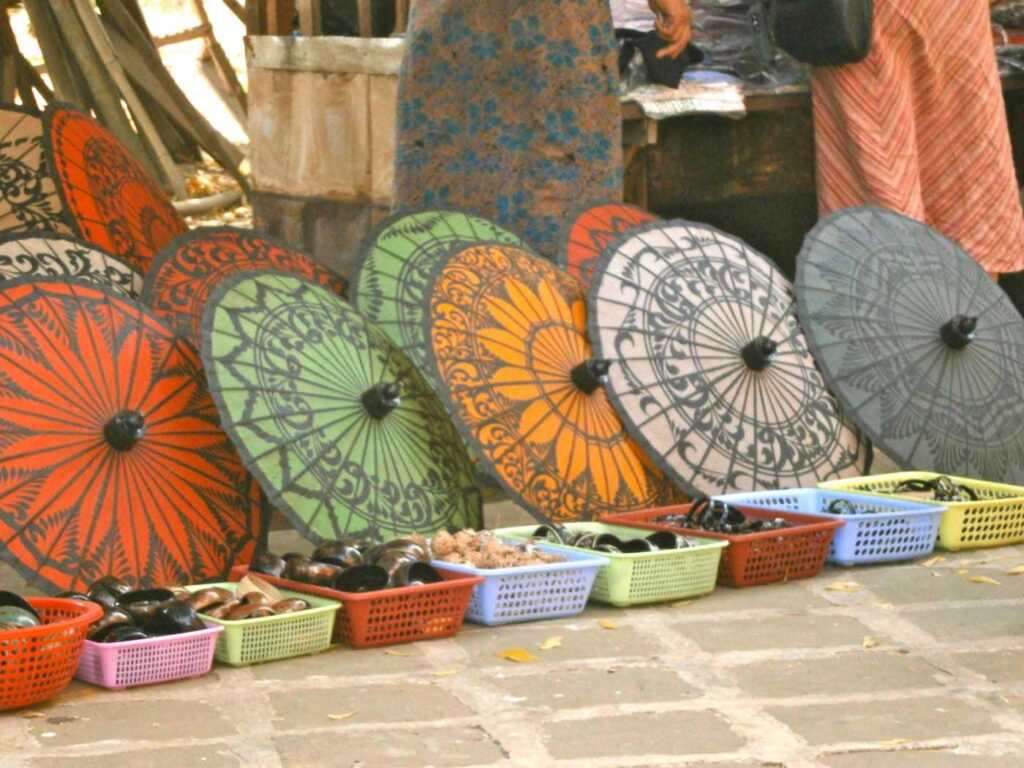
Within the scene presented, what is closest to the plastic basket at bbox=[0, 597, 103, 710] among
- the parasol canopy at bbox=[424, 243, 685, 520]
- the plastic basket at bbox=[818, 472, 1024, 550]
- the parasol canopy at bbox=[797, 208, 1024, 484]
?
the parasol canopy at bbox=[424, 243, 685, 520]

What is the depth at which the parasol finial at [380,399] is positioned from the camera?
17.7 ft

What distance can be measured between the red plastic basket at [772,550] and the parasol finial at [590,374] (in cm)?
50

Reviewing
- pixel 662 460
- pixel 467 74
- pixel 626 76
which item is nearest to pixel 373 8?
pixel 626 76

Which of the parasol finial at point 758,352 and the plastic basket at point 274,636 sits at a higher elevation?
the parasol finial at point 758,352

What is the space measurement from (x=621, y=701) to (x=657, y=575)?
3.04 feet

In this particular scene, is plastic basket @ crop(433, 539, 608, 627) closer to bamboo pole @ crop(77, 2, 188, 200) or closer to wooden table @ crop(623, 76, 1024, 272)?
wooden table @ crop(623, 76, 1024, 272)

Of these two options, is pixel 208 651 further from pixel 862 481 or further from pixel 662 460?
pixel 862 481

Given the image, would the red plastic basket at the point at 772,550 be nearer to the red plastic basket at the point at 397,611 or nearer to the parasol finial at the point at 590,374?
the parasol finial at the point at 590,374

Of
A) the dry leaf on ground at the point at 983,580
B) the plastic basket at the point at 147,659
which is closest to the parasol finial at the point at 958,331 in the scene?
the dry leaf on ground at the point at 983,580

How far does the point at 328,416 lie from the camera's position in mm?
5371

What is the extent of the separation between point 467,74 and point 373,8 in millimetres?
3219

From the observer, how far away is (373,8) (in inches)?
396

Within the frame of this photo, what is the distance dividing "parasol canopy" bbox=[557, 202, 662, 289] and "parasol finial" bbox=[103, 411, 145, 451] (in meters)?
1.90

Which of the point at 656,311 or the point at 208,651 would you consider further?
the point at 656,311
